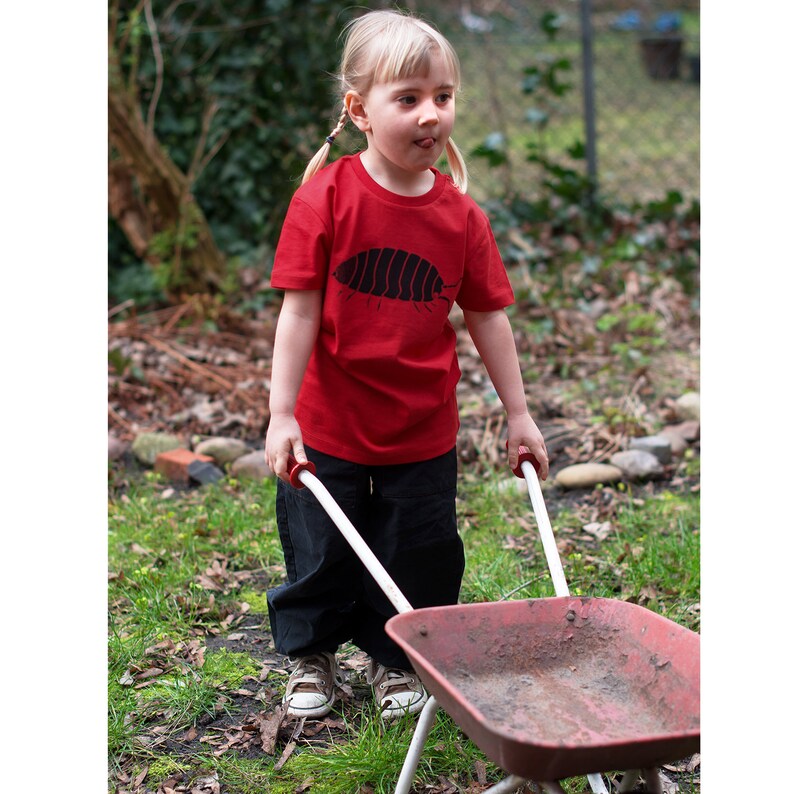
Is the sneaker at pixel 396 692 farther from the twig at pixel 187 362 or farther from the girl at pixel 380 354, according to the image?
the twig at pixel 187 362

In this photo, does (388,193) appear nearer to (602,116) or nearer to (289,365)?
(289,365)

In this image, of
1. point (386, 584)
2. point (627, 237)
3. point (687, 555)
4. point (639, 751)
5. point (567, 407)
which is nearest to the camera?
point (639, 751)

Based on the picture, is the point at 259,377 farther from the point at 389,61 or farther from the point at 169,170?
the point at 389,61

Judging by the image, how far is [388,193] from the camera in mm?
2178

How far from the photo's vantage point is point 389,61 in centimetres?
201

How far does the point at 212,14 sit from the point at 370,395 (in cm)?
468

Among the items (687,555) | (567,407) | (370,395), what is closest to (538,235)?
(567,407)

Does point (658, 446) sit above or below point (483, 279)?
below

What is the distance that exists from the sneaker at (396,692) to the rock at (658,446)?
1.89 m

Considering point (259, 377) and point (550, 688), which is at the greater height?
point (259, 377)

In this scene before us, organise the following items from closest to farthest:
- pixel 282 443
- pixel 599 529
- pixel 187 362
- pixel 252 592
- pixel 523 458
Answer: pixel 282 443 → pixel 523 458 → pixel 252 592 → pixel 599 529 → pixel 187 362

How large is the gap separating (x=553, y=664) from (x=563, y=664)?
0.06 feet

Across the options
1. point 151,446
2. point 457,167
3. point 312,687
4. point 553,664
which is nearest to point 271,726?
point 312,687

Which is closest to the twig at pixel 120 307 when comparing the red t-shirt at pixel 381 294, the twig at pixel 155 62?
the twig at pixel 155 62
